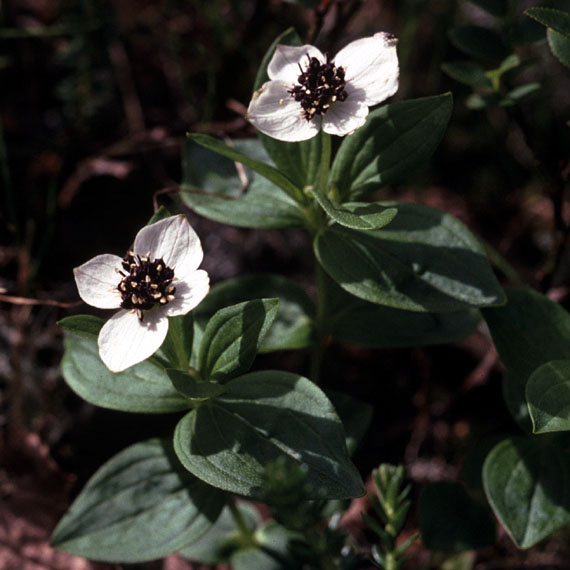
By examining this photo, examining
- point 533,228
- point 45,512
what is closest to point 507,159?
point 533,228

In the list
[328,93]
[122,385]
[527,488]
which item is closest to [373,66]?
[328,93]

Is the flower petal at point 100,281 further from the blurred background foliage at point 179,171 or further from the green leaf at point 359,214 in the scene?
the blurred background foliage at point 179,171

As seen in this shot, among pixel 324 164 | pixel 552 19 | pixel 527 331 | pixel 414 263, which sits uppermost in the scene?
pixel 552 19

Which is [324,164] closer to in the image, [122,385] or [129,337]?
[129,337]

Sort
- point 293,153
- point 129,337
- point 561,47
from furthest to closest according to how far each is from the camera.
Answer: point 293,153, point 561,47, point 129,337

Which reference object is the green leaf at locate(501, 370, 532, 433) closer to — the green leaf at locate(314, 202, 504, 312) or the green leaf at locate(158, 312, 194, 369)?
the green leaf at locate(314, 202, 504, 312)

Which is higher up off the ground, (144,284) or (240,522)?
(144,284)
